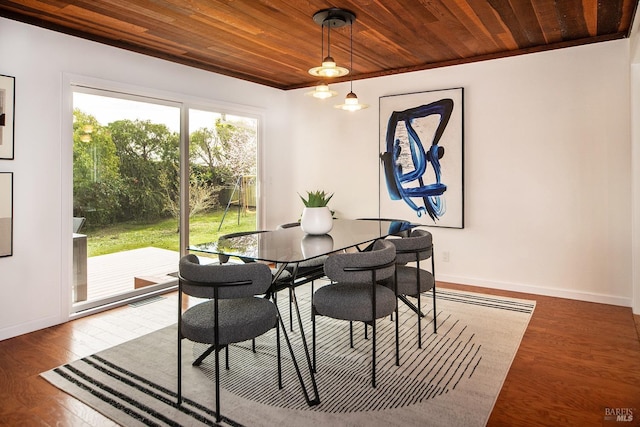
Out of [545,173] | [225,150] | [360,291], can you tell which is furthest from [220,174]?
[545,173]

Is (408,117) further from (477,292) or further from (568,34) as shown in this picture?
(477,292)

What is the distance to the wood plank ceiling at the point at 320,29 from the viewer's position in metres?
3.04

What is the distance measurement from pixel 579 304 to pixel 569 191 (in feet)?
3.50

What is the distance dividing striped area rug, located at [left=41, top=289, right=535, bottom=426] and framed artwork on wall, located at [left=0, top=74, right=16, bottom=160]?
168 centimetres

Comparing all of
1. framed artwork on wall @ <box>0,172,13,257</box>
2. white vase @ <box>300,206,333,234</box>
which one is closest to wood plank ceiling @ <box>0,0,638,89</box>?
framed artwork on wall @ <box>0,172,13,257</box>

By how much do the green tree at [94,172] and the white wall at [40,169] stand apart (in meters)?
0.14

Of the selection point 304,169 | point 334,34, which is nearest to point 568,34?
point 334,34

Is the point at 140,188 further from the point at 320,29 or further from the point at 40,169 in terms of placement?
the point at 320,29

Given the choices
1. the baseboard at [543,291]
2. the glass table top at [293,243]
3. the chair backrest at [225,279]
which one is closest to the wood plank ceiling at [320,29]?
the glass table top at [293,243]

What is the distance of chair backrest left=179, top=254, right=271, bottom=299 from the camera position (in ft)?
6.55

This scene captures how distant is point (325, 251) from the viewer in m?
2.38

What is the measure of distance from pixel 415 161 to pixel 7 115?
3.81 metres

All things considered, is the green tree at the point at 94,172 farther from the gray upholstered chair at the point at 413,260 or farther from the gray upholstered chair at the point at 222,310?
the gray upholstered chair at the point at 413,260

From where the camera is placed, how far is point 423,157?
4.72 m
